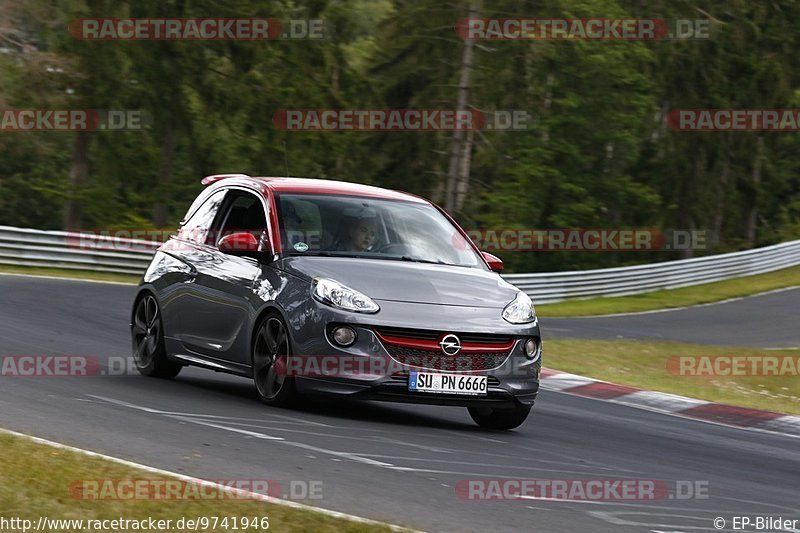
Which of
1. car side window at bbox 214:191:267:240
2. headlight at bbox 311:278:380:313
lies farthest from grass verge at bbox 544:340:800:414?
headlight at bbox 311:278:380:313

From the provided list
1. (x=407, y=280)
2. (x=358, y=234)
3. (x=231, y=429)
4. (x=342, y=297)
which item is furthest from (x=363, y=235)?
(x=231, y=429)

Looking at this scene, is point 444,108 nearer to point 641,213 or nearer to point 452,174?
point 452,174

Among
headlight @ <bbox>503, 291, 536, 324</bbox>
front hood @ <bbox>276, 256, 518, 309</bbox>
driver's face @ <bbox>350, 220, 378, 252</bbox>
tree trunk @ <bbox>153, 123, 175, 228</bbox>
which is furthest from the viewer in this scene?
tree trunk @ <bbox>153, 123, 175, 228</bbox>

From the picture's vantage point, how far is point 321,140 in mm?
47406

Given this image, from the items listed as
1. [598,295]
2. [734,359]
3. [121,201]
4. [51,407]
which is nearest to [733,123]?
[598,295]

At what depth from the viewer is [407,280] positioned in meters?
9.71

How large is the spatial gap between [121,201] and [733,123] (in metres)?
24.0

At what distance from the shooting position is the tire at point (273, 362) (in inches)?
380

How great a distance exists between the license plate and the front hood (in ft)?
1.69

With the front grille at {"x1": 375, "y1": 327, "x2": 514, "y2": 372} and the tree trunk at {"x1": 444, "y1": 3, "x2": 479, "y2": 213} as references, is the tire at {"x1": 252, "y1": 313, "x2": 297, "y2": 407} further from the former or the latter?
the tree trunk at {"x1": 444, "y1": 3, "x2": 479, "y2": 213}

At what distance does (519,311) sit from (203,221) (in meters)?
3.06

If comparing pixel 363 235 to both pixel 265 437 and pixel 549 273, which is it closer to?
pixel 265 437

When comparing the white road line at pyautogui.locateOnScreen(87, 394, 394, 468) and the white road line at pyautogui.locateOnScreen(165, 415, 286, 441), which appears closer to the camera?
the white road line at pyautogui.locateOnScreen(87, 394, 394, 468)

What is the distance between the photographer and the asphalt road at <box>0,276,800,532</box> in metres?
7.01
